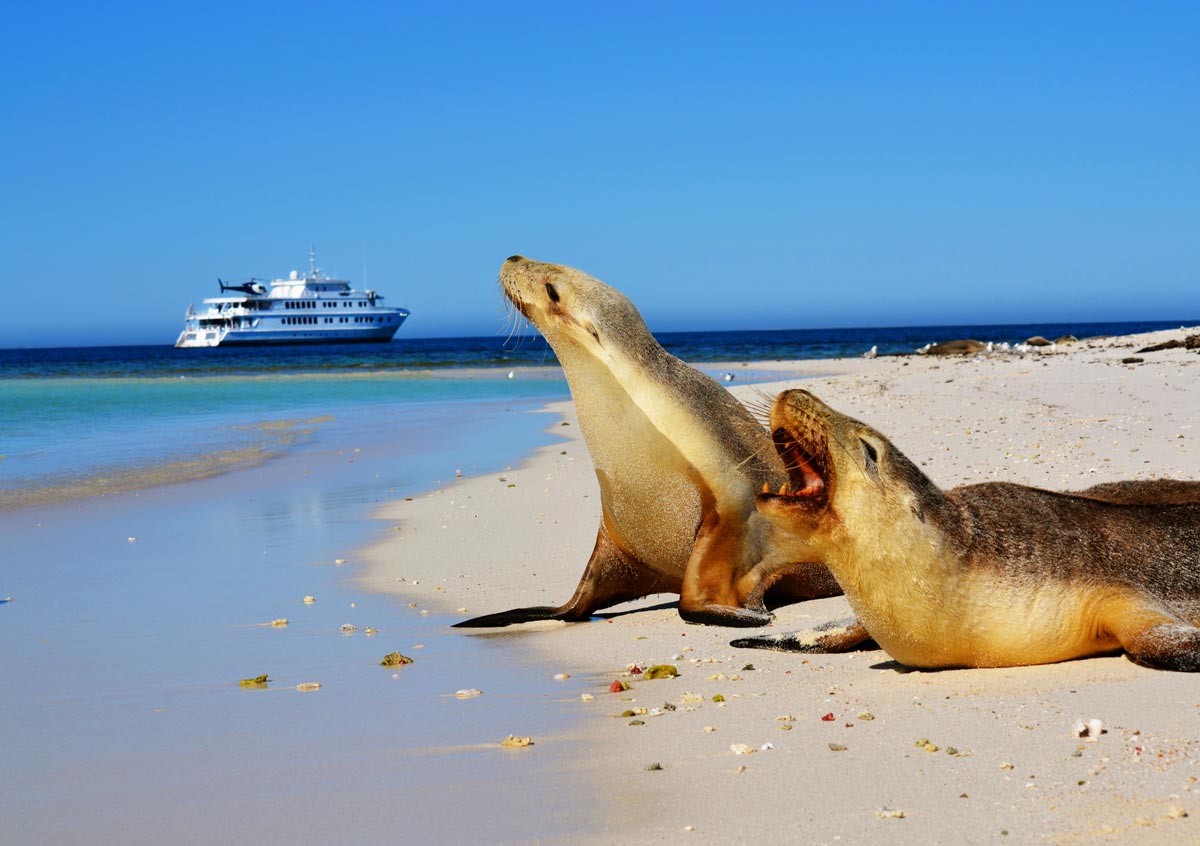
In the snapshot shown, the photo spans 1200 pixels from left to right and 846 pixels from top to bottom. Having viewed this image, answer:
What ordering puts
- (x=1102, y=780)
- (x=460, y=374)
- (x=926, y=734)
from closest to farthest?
(x=1102, y=780)
(x=926, y=734)
(x=460, y=374)

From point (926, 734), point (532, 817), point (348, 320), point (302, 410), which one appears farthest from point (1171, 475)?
point (348, 320)

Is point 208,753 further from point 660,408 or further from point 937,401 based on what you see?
point 937,401

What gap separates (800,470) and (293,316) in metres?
101

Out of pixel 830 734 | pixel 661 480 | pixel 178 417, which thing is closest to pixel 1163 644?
pixel 830 734

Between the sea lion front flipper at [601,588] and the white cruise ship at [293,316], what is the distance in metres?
98.5

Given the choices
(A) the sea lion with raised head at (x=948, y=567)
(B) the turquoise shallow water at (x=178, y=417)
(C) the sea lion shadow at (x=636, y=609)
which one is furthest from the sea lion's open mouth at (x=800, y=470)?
(B) the turquoise shallow water at (x=178, y=417)

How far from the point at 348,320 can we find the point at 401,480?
92.5 m

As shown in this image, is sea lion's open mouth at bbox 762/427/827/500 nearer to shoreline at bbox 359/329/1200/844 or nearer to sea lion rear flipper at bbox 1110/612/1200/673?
shoreline at bbox 359/329/1200/844

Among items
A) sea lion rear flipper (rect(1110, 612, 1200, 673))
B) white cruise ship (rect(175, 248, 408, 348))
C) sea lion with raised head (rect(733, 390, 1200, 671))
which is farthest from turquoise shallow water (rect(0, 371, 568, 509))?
white cruise ship (rect(175, 248, 408, 348))

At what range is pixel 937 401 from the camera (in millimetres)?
17859

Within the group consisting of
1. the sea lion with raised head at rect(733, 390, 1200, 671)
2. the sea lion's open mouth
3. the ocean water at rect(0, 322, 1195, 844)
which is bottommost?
the ocean water at rect(0, 322, 1195, 844)

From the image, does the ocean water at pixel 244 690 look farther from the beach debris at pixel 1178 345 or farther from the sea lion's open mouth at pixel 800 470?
the beach debris at pixel 1178 345

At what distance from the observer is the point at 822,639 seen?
5316 millimetres

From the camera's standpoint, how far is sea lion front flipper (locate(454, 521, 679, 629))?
6418 mm
